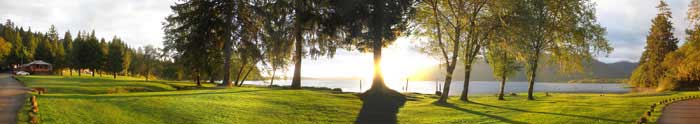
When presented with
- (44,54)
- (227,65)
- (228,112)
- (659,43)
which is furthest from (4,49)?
(659,43)

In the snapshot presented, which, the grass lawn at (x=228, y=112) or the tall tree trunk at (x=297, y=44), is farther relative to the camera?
the tall tree trunk at (x=297, y=44)

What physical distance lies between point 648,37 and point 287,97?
93.7 meters

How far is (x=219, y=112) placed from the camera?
2041cm

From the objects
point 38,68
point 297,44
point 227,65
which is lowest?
point 38,68

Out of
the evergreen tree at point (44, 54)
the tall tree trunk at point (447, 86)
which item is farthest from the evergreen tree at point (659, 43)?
the evergreen tree at point (44, 54)


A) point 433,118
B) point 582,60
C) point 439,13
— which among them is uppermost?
point 439,13

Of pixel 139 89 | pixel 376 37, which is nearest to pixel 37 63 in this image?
pixel 139 89

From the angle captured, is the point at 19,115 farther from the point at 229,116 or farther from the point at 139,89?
the point at 139,89

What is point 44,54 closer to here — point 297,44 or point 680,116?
point 297,44

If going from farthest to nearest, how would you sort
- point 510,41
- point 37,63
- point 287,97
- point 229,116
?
point 37,63
point 510,41
point 287,97
point 229,116

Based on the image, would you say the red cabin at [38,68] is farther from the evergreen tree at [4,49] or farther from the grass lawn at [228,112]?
the grass lawn at [228,112]

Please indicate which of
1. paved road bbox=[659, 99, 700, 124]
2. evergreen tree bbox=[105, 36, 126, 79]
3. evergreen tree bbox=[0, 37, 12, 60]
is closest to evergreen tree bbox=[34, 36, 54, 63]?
evergreen tree bbox=[0, 37, 12, 60]

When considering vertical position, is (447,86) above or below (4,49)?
below

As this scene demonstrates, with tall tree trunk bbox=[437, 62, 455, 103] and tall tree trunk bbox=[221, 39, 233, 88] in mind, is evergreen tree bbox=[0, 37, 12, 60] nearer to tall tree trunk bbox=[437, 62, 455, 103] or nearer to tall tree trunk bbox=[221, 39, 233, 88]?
tall tree trunk bbox=[221, 39, 233, 88]
